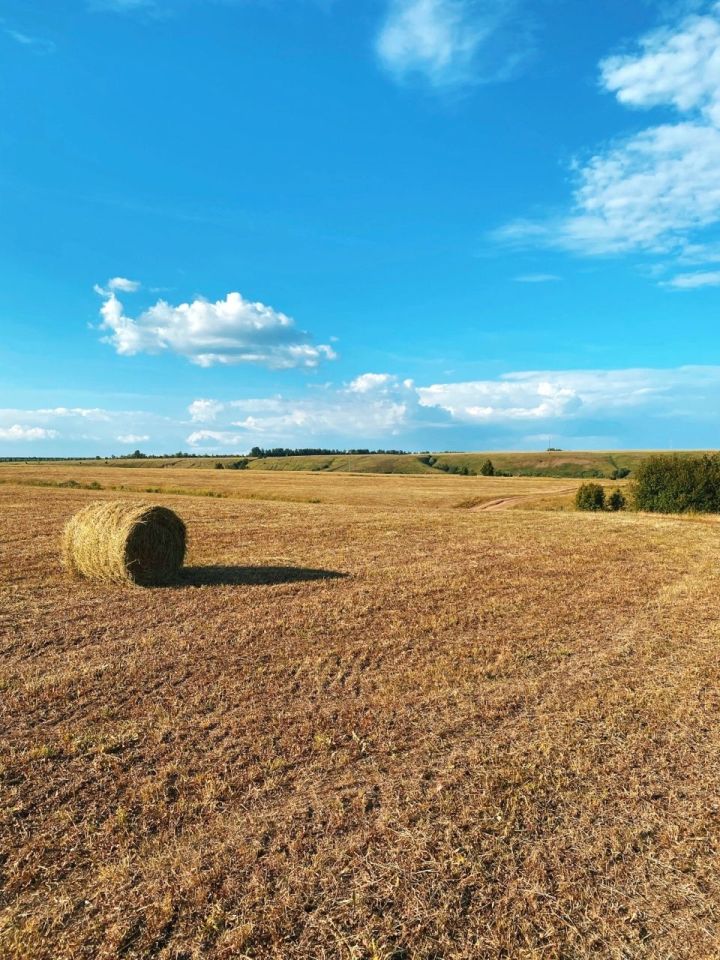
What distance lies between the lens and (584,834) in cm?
451

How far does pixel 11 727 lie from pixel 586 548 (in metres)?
16.6

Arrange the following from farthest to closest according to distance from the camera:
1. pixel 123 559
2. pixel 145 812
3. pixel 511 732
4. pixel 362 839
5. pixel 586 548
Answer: pixel 586 548, pixel 123 559, pixel 511 732, pixel 145 812, pixel 362 839

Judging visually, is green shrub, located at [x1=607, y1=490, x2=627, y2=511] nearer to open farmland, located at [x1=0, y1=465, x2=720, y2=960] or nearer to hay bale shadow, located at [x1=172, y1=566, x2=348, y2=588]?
open farmland, located at [x1=0, y1=465, x2=720, y2=960]

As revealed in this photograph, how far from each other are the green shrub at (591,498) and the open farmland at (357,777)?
109 ft

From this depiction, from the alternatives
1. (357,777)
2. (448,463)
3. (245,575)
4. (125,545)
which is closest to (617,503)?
(245,575)

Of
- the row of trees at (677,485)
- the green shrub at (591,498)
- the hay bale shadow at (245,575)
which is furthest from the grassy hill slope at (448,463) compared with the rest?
the hay bale shadow at (245,575)

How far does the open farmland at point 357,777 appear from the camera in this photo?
368 cm

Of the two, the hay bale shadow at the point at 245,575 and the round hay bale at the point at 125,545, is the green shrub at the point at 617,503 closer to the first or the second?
the hay bale shadow at the point at 245,575

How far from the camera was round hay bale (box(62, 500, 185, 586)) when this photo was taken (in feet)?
42.2

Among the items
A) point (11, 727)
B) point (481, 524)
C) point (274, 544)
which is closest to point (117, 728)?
point (11, 727)

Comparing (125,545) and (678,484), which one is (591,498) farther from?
(125,545)

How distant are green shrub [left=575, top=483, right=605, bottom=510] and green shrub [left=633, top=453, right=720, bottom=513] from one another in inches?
111

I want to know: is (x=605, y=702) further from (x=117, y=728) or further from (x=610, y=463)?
(x=610, y=463)

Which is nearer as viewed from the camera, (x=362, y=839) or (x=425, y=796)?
(x=362, y=839)
